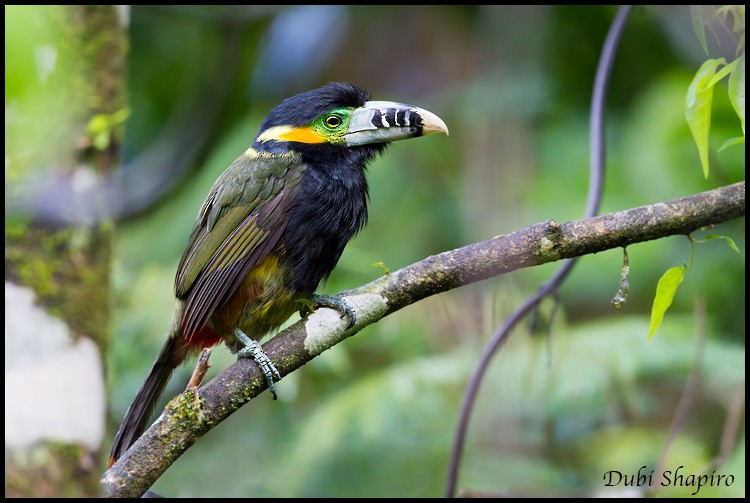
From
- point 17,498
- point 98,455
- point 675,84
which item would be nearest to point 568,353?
point 675,84

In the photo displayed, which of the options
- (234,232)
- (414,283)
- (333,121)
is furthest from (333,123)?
(414,283)

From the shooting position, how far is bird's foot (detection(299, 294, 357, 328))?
206 cm

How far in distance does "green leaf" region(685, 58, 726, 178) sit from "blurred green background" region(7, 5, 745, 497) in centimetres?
115

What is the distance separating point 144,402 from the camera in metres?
2.43

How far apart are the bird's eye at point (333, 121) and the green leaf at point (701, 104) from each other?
3.99 ft

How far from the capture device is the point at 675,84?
15.6 feet

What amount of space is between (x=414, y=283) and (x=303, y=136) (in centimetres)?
88

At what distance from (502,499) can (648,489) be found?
55 cm

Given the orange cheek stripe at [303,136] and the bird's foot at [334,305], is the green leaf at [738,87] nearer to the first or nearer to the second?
the bird's foot at [334,305]

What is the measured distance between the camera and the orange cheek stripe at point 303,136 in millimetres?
2664

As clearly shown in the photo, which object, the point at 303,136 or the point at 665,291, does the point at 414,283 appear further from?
the point at 303,136

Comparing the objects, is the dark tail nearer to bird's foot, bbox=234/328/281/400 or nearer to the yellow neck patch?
bird's foot, bbox=234/328/281/400

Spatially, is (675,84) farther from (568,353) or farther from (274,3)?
(274,3)

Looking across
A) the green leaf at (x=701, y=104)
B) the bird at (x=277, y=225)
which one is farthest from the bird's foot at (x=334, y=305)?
the green leaf at (x=701, y=104)
